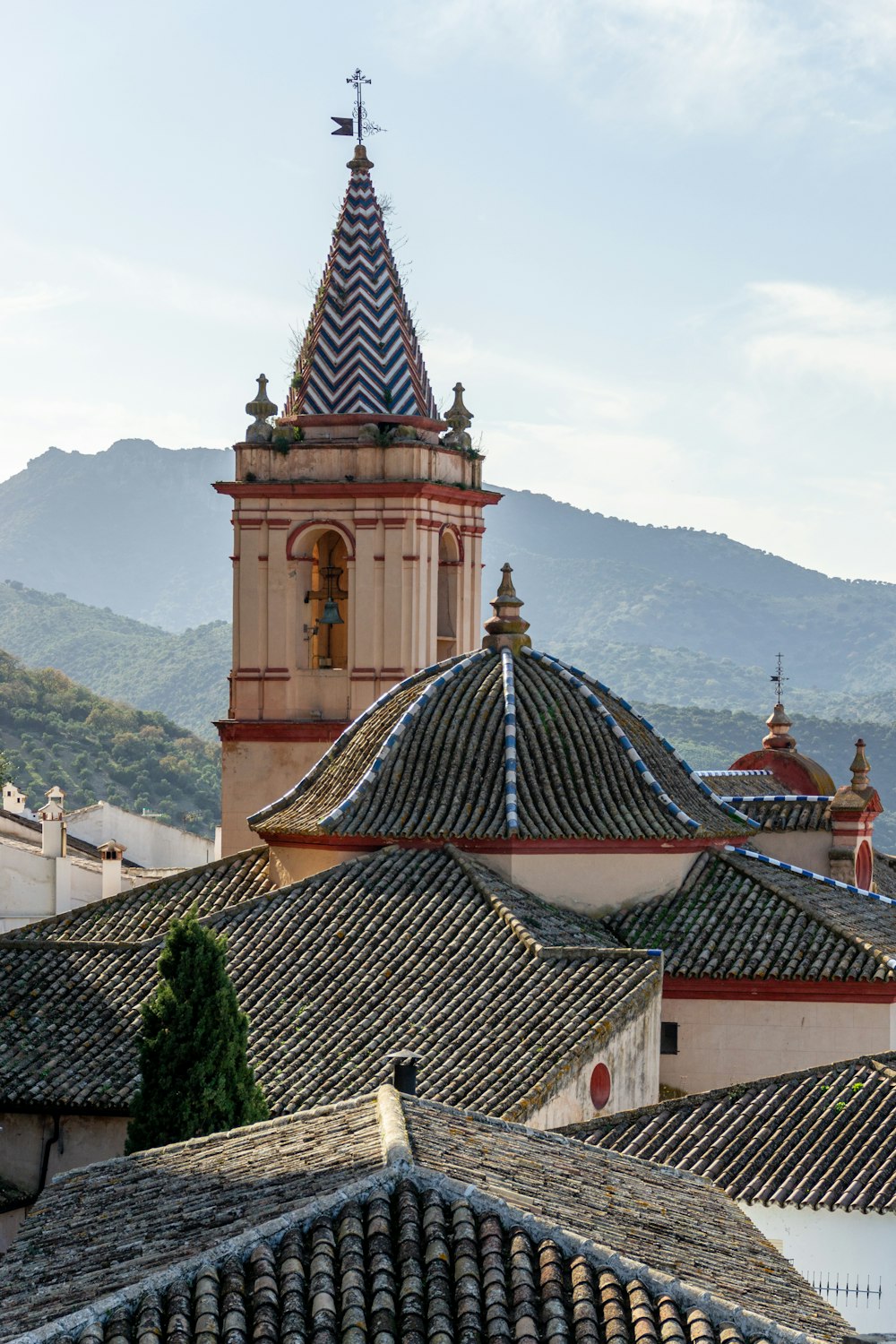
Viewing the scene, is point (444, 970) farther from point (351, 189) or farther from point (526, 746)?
point (351, 189)

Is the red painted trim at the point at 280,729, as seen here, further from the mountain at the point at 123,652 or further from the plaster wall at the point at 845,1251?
the mountain at the point at 123,652

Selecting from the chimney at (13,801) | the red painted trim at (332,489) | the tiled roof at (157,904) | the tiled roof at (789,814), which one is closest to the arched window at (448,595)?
the red painted trim at (332,489)

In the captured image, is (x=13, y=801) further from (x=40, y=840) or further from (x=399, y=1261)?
(x=399, y=1261)

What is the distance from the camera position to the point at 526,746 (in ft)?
78.6

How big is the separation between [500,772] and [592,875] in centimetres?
132

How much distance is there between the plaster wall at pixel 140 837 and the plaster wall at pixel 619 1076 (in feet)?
94.0

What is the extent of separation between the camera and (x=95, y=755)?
3046 inches

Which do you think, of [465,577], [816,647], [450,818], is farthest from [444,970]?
[816,647]

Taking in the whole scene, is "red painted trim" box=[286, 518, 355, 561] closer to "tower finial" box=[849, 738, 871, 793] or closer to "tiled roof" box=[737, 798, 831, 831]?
"tiled roof" box=[737, 798, 831, 831]

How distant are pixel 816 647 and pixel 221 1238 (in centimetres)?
17754

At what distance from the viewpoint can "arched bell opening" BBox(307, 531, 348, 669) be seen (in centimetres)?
3114

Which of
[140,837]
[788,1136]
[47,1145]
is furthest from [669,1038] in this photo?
[140,837]

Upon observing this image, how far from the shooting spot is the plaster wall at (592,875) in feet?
75.6

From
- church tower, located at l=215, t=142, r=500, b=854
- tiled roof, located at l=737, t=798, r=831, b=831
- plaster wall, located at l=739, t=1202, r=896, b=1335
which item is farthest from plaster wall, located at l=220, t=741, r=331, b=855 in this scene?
plaster wall, located at l=739, t=1202, r=896, b=1335
